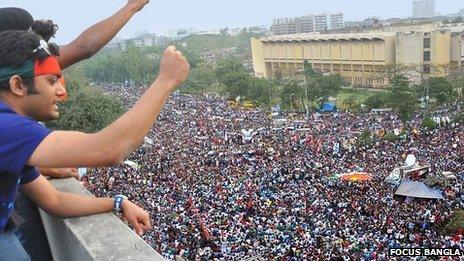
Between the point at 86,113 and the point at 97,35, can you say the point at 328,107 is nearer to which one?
the point at 86,113

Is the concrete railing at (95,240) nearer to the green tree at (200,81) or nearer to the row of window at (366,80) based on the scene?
the row of window at (366,80)

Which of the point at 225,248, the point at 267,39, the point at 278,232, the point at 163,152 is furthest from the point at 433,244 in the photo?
the point at 267,39

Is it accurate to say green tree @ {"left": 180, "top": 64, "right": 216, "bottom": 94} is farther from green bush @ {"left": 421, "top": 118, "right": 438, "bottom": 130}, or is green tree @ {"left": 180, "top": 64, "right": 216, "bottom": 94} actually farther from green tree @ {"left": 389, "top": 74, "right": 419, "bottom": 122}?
green bush @ {"left": 421, "top": 118, "right": 438, "bottom": 130}

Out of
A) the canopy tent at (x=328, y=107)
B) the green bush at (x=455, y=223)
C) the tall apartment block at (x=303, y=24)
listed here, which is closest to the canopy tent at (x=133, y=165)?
the green bush at (x=455, y=223)

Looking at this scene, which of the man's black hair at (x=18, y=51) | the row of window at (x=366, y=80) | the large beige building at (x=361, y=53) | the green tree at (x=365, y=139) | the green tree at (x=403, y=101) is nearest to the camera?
the man's black hair at (x=18, y=51)

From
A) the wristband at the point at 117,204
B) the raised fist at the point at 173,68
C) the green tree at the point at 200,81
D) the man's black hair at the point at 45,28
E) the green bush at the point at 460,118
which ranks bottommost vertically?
the green tree at the point at 200,81

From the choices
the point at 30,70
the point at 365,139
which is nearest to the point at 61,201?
the point at 30,70

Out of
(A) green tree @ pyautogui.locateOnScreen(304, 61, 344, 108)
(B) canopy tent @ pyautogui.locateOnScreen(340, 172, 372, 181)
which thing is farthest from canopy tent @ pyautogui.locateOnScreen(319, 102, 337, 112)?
(B) canopy tent @ pyautogui.locateOnScreen(340, 172, 372, 181)
